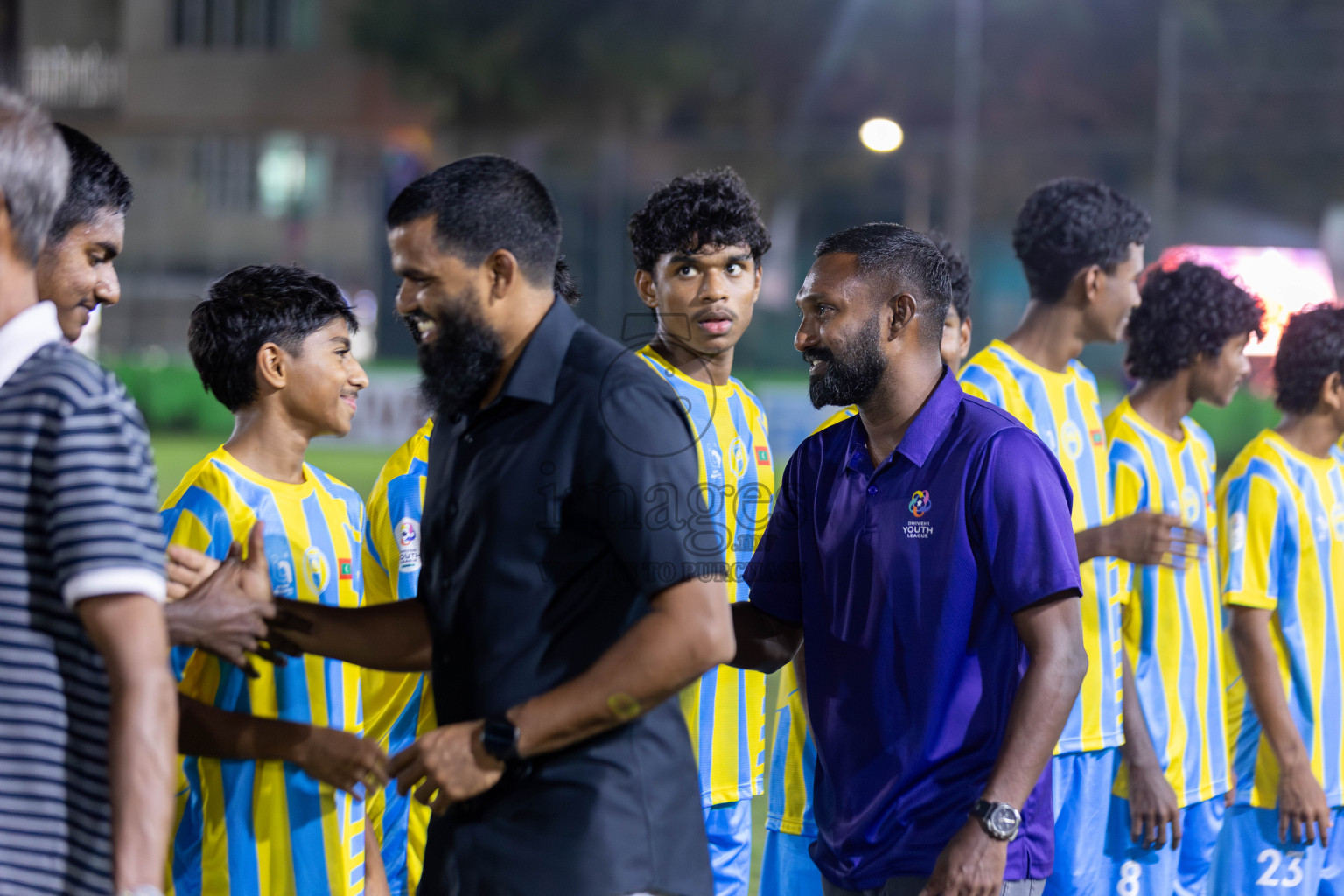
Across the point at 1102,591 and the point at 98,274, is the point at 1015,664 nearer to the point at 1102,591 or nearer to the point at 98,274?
the point at 1102,591

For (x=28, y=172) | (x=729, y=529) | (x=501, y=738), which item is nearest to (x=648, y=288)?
(x=729, y=529)

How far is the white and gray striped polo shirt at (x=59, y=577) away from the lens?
5.58 ft

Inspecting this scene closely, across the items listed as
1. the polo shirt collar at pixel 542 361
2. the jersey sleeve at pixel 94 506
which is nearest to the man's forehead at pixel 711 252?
the polo shirt collar at pixel 542 361

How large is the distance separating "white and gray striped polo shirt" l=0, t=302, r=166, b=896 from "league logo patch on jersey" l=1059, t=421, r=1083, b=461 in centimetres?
278

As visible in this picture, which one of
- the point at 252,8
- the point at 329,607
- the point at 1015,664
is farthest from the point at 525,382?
the point at 252,8

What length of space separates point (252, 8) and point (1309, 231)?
2408 cm

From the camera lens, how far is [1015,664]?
2.56m

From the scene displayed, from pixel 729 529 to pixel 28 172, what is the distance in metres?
2.18

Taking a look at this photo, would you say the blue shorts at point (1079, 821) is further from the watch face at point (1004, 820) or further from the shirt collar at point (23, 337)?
the shirt collar at point (23, 337)

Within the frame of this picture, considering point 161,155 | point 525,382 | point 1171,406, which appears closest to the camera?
point 525,382

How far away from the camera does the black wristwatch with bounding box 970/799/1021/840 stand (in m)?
2.35

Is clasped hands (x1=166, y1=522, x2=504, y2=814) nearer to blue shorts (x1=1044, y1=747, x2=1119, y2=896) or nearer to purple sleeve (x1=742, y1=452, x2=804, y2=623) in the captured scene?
purple sleeve (x1=742, y1=452, x2=804, y2=623)

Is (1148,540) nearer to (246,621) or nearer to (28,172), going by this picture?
(246,621)

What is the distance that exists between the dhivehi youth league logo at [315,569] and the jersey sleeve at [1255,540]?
8.61 feet
